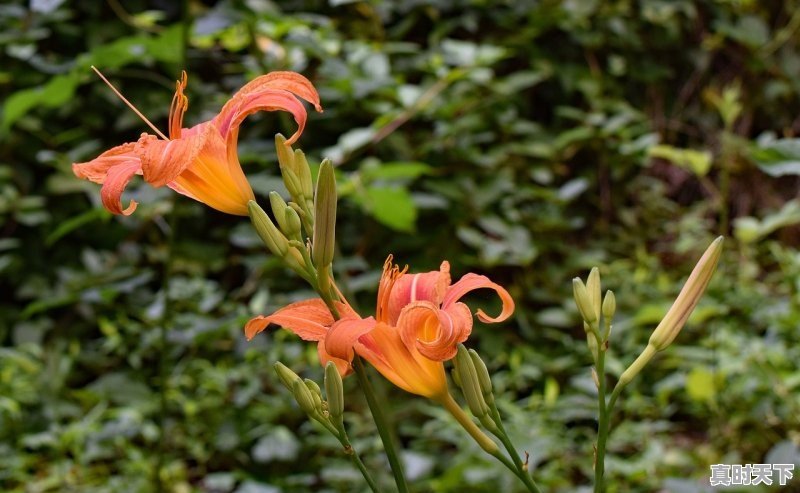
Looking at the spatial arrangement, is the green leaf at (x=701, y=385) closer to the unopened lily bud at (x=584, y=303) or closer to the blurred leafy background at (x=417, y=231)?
the blurred leafy background at (x=417, y=231)

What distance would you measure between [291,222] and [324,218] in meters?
0.02

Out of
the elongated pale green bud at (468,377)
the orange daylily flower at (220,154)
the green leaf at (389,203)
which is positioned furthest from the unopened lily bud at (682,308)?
the green leaf at (389,203)

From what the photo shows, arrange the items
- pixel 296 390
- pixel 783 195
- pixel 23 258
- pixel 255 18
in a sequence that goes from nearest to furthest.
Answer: pixel 296 390 < pixel 255 18 < pixel 23 258 < pixel 783 195

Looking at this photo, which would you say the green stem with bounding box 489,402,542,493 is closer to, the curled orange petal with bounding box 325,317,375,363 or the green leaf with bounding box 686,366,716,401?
the curled orange petal with bounding box 325,317,375,363

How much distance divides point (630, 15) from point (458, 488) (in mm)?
1656

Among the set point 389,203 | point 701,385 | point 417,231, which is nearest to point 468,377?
point 389,203

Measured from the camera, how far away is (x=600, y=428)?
0.39m

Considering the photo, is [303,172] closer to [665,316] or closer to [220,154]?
[220,154]

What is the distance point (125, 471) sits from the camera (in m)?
1.48

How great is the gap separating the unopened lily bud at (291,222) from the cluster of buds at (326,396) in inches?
2.5

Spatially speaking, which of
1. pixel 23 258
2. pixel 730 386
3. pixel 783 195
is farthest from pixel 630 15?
pixel 23 258

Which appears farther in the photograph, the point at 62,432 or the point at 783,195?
the point at 783,195

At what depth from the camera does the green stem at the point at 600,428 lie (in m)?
0.36

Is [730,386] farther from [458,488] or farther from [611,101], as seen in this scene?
[611,101]
